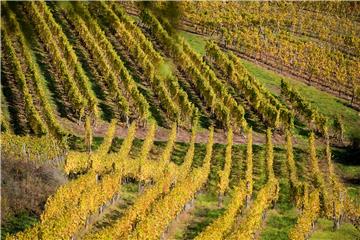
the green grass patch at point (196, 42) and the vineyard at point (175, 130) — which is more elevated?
the green grass patch at point (196, 42)

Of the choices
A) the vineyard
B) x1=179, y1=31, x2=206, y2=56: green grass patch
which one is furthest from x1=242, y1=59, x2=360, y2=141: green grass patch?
x1=179, y1=31, x2=206, y2=56: green grass patch

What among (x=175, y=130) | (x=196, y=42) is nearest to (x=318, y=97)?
(x=196, y=42)

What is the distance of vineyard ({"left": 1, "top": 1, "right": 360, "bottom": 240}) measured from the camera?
88.6 feet

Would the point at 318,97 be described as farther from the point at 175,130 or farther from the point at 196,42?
the point at 175,130

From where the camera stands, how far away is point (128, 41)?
61.2 m

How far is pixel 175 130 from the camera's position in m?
43.3

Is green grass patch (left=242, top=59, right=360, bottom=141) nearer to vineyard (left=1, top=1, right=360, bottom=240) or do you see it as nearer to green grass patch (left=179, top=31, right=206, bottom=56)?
vineyard (left=1, top=1, right=360, bottom=240)

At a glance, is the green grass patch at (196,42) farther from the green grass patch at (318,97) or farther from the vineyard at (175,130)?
the green grass patch at (318,97)

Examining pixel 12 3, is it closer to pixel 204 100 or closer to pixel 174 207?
pixel 174 207

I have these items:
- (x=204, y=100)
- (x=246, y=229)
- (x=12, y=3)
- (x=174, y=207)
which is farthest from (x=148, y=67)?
(x=12, y=3)

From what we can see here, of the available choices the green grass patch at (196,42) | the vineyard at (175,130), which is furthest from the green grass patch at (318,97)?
the green grass patch at (196,42)

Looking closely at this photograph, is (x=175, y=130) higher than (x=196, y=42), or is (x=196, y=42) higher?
(x=196, y=42)

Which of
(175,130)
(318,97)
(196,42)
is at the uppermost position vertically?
(196,42)

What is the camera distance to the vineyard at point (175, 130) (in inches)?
1063
